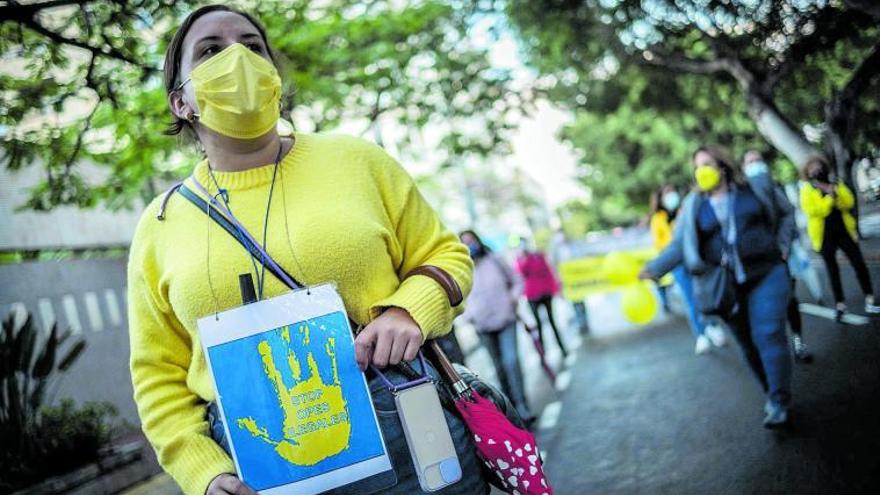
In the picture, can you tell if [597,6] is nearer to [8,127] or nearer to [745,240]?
[745,240]

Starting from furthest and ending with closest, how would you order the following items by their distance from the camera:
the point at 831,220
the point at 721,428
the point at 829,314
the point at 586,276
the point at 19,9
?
the point at 586,276 < the point at 829,314 < the point at 831,220 < the point at 721,428 < the point at 19,9

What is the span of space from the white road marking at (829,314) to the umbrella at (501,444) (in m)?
7.63

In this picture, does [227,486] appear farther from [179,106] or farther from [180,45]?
[180,45]

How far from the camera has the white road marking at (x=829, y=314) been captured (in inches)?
329

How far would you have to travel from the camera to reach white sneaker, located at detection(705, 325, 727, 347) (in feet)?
31.4

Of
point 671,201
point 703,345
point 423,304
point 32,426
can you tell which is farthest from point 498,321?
point 423,304

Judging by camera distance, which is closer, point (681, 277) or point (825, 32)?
point (681, 277)

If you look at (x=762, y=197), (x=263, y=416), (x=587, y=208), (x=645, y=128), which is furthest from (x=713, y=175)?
(x=587, y=208)

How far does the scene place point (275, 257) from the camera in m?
1.71

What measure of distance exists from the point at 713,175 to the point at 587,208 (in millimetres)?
37090

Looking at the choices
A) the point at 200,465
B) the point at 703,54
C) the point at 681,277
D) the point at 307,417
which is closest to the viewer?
the point at 307,417

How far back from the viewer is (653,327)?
12.7 metres

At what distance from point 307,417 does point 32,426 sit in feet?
22.5

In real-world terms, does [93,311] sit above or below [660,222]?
above
